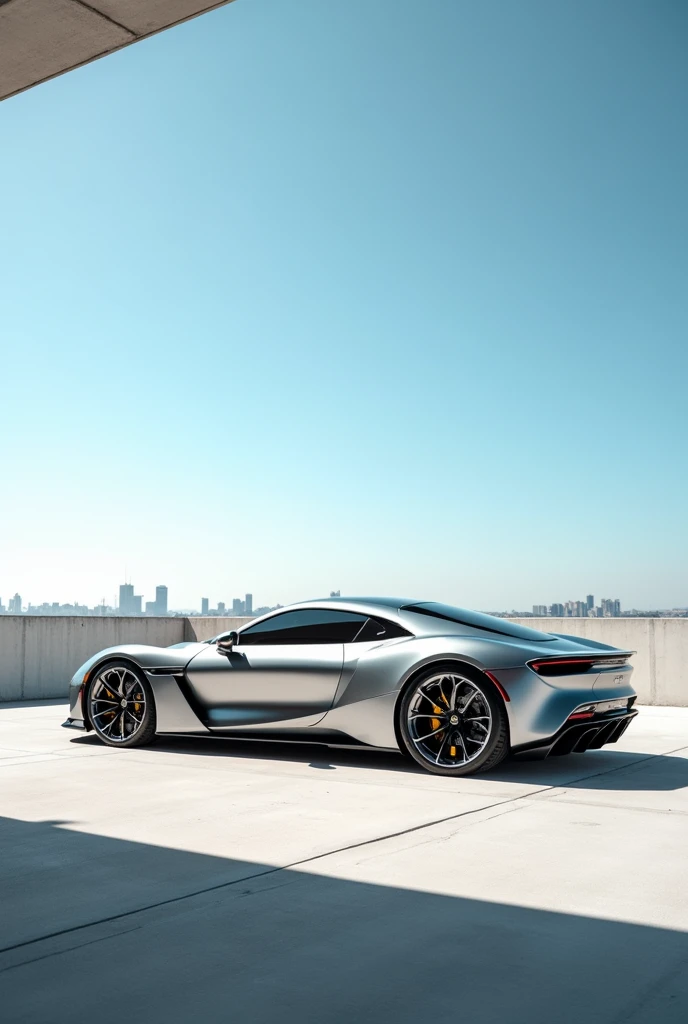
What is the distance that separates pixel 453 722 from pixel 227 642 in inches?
72.3

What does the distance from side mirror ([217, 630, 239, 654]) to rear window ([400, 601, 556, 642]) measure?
1.29 meters

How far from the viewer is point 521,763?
671 cm

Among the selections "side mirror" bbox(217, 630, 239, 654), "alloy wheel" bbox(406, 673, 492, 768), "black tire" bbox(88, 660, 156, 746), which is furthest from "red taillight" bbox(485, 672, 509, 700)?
"black tire" bbox(88, 660, 156, 746)

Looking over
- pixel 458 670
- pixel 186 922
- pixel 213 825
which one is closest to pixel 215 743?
pixel 458 670

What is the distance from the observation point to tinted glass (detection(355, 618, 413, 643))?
6.41 meters

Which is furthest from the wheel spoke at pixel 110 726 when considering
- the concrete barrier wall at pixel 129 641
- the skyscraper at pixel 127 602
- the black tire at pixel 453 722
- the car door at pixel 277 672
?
the skyscraper at pixel 127 602

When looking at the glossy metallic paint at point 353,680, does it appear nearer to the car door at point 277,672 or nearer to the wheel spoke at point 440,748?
the car door at point 277,672

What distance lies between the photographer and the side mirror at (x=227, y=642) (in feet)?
22.7

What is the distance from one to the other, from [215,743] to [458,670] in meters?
2.72

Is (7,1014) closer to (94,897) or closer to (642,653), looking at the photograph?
(94,897)

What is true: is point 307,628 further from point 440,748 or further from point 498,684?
point 498,684

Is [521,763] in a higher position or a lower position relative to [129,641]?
lower

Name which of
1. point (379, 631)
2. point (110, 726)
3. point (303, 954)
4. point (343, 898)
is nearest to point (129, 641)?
point (110, 726)

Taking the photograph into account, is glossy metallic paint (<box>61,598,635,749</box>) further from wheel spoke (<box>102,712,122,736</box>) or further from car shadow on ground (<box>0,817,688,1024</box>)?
car shadow on ground (<box>0,817,688,1024</box>)
